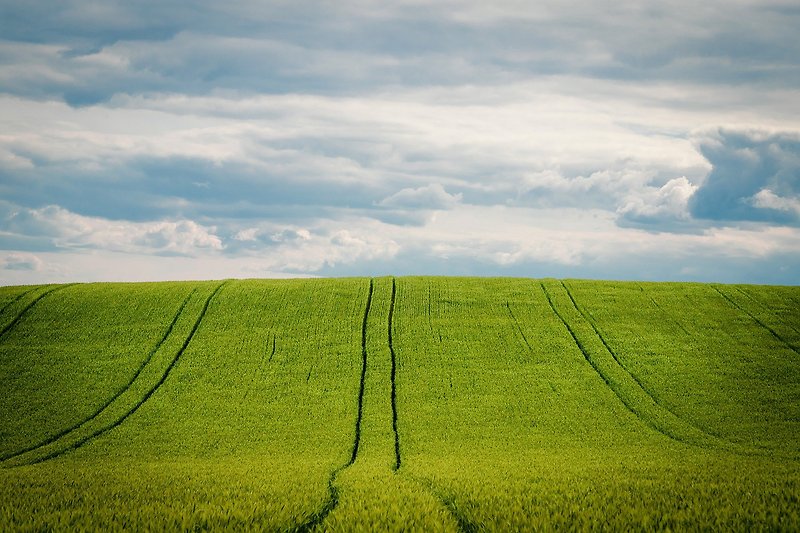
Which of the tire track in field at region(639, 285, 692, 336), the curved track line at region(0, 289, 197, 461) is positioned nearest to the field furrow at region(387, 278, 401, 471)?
the curved track line at region(0, 289, 197, 461)

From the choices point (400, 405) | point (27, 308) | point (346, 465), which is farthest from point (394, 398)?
point (27, 308)

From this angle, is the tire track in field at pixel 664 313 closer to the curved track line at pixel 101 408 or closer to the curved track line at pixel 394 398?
the curved track line at pixel 394 398

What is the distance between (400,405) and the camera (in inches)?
1250

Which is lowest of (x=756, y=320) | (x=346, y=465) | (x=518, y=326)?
(x=346, y=465)

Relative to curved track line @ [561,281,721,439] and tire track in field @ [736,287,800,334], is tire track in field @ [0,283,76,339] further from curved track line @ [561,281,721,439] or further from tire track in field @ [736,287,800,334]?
tire track in field @ [736,287,800,334]

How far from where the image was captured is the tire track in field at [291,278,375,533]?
12109mm

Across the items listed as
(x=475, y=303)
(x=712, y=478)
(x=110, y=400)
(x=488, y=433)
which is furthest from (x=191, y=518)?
(x=475, y=303)

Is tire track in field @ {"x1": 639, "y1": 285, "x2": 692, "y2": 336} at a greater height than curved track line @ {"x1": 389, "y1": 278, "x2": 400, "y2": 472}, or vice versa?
tire track in field @ {"x1": 639, "y1": 285, "x2": 692, "y2": 336}

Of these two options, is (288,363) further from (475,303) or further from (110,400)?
(475,303)

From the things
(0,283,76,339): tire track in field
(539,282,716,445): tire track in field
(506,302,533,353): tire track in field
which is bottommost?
(539,282,716,445): tire track in field

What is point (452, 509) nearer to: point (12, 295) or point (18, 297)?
point (18, 297)

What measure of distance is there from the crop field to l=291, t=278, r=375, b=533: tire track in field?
0.11 meters

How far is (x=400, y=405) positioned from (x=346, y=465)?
313 inches

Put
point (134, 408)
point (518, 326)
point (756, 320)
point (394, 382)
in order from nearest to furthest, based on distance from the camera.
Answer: point (134, 408) → point (394, 382) → point (518, 326) → point (756, 320)
